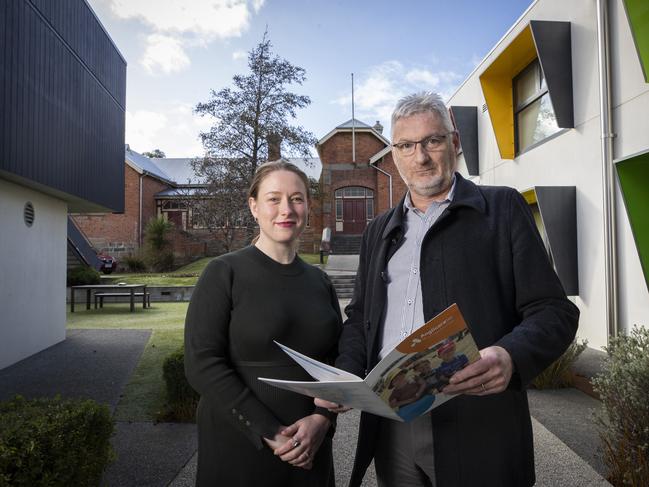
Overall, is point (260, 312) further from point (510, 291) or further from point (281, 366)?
point (510, 291)

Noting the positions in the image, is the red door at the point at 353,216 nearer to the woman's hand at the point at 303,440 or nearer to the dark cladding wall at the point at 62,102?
the dark cladding wall at the point at 62,102

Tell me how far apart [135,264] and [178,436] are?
22367mm

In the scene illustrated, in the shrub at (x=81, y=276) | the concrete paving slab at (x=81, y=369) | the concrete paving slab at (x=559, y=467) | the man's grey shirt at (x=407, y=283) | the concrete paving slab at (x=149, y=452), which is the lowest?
the concrete paving slab at (x=81, y=369)

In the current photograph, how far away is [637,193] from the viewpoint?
450 centimetres

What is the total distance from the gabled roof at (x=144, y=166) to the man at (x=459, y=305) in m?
29.3

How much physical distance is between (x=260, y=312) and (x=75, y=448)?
59.2 inches

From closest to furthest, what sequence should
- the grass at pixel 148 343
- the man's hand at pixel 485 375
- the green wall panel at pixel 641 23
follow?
the man's hand at pixel 485 375 < the green wall panel at pixel 641 23 < the grass at pixel 148 343

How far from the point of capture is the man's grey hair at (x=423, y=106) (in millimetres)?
Answer: 1850

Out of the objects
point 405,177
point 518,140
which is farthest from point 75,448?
point 518,140

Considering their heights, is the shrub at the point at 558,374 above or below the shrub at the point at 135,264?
below

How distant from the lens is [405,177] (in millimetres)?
2004

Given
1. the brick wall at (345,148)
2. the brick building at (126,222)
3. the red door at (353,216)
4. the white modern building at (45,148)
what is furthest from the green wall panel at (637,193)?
the brick building at (126,222)

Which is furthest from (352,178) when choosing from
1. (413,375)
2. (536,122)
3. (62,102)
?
(413,375)

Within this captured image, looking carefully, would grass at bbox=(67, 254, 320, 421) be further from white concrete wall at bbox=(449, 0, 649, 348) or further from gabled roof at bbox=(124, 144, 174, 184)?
gabled roof at bbox=(124, 144, 174, 184)
